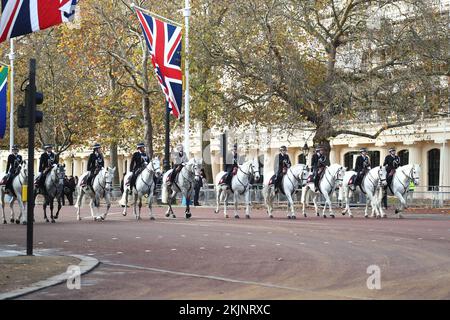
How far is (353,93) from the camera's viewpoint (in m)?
43.8

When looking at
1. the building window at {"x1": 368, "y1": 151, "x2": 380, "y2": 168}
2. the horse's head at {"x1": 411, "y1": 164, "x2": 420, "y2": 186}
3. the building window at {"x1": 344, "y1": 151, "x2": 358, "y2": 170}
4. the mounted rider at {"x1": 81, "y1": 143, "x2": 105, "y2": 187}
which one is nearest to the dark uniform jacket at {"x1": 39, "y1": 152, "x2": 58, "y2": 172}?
the mounted rider at {"x1": 81, "y1": 143, "x2": 105, "y2": 187}

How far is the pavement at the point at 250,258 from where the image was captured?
42.9ft

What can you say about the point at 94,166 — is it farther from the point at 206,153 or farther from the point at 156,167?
the point at 206,153

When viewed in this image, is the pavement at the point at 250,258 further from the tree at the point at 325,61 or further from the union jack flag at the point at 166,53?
the tree at the point at 325,61

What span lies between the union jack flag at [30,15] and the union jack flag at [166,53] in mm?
17320

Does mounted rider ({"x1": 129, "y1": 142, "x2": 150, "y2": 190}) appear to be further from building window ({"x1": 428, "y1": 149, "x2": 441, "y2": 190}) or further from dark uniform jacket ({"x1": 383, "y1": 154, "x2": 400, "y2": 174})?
building window ({"x1": 428, "y1": 149, "x2": 441, "y2": 190})

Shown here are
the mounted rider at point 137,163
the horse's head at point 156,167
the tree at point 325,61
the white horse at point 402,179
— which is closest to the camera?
the horse's head at point 156,167

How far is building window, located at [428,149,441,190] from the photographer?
6931 centimetres

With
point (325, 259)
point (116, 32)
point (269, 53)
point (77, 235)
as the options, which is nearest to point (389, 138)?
point (116, 32)

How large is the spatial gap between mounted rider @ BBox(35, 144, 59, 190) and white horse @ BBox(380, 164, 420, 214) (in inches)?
498

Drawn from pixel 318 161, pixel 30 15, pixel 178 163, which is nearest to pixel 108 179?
pixel 178 163

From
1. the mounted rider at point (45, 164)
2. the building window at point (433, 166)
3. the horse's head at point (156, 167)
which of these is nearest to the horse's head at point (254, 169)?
the horse's head at point (156, 167)
